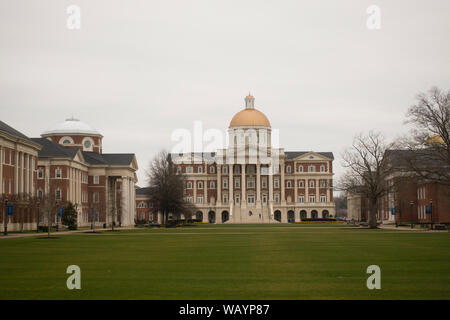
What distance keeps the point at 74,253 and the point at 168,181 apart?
78472mm

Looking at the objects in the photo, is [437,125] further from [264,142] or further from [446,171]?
[264,142]

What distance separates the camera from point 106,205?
346 ft

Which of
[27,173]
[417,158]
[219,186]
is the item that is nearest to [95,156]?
[219,186]

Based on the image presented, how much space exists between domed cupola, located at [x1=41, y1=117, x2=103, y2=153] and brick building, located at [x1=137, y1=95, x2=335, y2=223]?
26631mm

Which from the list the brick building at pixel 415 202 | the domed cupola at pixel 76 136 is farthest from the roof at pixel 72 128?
the brick building at pixel 415 202

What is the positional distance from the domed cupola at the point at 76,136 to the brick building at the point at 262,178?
2663cm

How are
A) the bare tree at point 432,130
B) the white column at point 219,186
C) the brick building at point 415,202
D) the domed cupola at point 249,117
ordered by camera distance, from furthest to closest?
the domed cupola at point 249,117, the white column at point 219,186, the brick building at point 415,202, the bare tree at point 432,130

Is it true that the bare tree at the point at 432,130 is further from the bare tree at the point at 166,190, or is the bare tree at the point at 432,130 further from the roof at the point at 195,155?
the roof at the point at 195,155

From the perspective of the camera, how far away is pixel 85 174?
12181 centimetres

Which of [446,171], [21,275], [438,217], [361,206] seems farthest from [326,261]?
[361,206]

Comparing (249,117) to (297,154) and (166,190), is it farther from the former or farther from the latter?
(166,190)

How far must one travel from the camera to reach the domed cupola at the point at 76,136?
136m

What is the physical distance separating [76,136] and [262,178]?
48818mm

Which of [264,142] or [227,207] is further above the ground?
[264,142]
